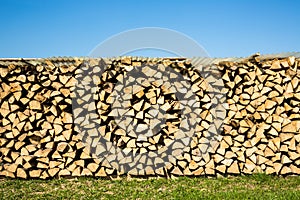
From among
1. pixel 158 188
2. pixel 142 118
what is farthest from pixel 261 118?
pixel 158 188

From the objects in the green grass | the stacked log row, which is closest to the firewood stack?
the stacked log row

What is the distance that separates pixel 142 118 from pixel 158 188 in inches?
45.5

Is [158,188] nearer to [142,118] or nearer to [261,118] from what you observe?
[142,118]

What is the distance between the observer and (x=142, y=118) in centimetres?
582

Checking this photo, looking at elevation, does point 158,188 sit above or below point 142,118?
below

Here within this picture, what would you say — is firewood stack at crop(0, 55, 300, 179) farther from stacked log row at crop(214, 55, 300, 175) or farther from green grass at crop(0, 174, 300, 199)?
green grass at crop(0, 174, 300, 199)

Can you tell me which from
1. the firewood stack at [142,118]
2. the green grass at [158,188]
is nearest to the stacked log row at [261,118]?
the firewood stack at [142,118]

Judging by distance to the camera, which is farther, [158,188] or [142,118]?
[142,118]

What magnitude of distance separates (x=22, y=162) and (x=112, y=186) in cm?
161

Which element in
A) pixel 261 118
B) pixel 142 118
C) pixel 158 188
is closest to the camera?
pixel 158 188

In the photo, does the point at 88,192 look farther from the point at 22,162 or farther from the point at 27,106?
the point at 27,106

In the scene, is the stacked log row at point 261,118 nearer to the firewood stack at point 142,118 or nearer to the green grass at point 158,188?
the firewood stack at point 142,118

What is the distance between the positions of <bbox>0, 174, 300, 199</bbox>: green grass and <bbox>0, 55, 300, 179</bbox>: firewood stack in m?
0.22

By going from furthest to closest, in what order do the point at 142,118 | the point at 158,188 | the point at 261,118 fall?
the point at 261,118 → the point at 142,118 → the point at 158,188
